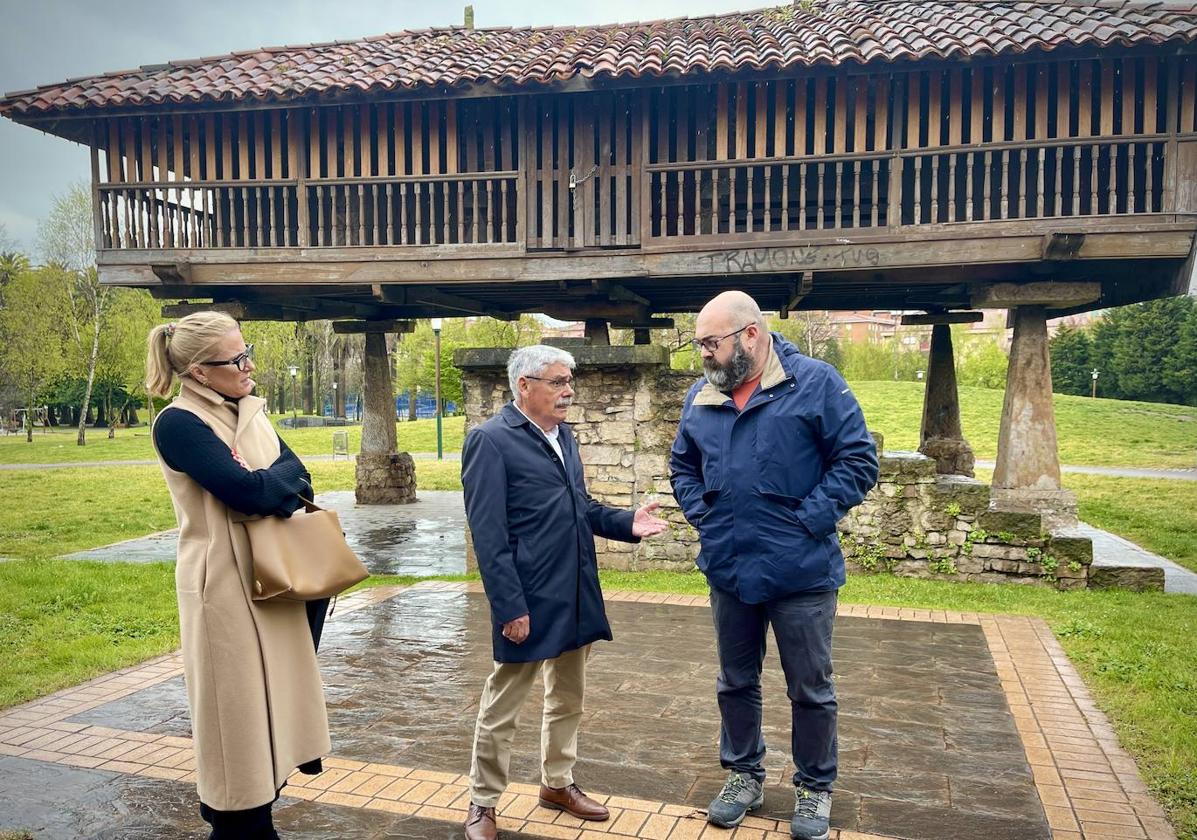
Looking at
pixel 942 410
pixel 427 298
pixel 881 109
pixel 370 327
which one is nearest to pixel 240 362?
pixel 881 109

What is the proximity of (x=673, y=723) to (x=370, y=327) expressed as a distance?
36.1 ft

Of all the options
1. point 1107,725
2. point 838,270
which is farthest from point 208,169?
point 1107,725

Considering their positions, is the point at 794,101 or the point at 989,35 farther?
the point at 794,101

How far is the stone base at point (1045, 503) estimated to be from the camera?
30.7 ft

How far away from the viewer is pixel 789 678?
342 cm

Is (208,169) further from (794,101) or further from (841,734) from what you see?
(841,734)

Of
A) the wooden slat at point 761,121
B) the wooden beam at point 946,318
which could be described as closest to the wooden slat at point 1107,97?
the wooden slat at point 761,121

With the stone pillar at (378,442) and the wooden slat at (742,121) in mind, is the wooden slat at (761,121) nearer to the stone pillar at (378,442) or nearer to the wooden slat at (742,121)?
the wooden slat at (742,121)

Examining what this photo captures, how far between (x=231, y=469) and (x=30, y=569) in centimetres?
803

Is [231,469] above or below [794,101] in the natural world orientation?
below

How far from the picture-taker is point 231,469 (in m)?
2.68

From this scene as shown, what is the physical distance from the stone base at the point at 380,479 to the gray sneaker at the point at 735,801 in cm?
1224

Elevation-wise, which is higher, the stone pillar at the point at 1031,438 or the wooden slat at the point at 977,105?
the wooden slat at the point at 977,105

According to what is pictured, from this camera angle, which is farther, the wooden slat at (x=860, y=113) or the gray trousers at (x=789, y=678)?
the wooden slat at (x=860, y=113)
